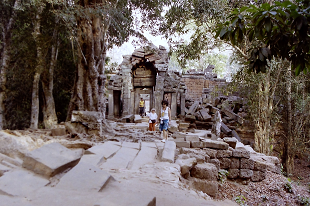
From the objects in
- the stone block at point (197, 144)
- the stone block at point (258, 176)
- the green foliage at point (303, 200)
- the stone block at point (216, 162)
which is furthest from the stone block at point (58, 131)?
the green foliage at point (303, 200)

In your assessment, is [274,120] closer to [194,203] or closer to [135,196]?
[194,203]

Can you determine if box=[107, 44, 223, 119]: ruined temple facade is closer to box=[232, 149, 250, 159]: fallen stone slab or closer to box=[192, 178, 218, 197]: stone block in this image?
box=[232, 149, 250, 159]: fallen stone slab

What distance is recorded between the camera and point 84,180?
2.29m

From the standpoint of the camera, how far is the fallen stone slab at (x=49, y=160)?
2428 millimetres

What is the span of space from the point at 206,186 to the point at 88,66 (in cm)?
682

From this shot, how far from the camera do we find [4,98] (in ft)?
32.9

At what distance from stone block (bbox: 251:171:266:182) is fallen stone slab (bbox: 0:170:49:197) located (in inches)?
238

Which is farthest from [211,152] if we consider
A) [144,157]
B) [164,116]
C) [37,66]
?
[37,66]

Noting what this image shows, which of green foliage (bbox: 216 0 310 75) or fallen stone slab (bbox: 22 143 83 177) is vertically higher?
green foliage (bbox: 216 0 310 75)

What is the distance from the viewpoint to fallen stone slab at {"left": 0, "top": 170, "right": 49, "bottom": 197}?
198cm

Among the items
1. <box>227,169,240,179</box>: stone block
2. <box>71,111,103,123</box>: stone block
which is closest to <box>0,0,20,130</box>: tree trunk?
<box>71,111,103,123</box>: stone block

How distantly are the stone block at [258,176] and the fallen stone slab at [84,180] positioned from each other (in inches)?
214

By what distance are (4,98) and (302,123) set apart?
1552 cm

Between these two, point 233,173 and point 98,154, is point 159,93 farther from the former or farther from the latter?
point 98,154
